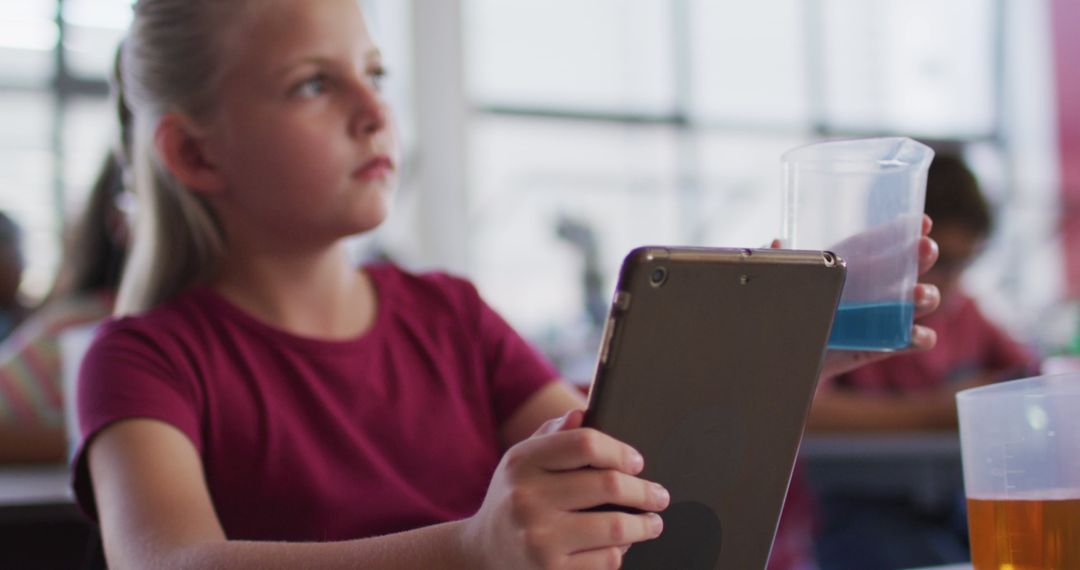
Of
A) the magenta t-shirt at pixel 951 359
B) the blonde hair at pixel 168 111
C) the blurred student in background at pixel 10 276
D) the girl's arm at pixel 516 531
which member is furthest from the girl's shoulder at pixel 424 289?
the blurred student in background at pixel 10 276

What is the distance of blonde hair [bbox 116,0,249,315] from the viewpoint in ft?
3.45

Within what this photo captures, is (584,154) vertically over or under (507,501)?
under

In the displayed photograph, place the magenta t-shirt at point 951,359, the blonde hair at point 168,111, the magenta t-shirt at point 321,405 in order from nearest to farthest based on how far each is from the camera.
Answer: the magenta t-shirt at point 321,405
the blonde hair at point 168,111
the magenta t-shirt at point 951,359

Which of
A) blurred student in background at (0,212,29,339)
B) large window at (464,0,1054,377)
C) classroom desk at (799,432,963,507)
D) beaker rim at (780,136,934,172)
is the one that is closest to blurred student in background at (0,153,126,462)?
blurred student in background at (0,212,29,339)

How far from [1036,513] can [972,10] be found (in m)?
6.01

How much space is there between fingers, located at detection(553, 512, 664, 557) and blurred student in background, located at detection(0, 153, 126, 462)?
1447 millimetres

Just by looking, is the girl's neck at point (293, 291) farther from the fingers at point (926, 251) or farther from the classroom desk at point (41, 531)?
the fingers at point (926, 251)

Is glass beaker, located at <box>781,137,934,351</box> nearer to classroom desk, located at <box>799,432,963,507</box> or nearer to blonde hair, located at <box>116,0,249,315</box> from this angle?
blonde hair, located at <box>116,0,249,315</box>

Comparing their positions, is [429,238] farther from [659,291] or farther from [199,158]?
[659,291]

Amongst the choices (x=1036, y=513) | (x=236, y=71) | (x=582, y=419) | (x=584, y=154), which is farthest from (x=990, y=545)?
(x=584, y=154)

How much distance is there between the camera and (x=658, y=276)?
599mm

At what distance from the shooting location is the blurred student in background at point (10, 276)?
248 centimetres

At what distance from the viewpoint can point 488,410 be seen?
45.1 inches

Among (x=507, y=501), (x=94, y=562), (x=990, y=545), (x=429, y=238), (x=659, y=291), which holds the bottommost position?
(x=429, y=238)
